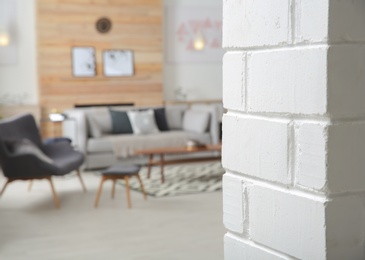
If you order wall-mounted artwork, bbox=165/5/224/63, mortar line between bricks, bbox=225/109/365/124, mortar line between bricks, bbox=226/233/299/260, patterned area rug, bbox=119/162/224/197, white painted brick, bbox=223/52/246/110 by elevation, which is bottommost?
patterned area rug, bbox=119/162/224/197

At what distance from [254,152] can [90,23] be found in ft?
29.8

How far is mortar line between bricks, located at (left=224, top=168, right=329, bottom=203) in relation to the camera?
84cm

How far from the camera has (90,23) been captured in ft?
32.0

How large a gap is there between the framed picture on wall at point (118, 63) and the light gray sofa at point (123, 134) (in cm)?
130

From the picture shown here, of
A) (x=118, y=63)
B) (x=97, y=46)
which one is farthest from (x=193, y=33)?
(x=97, y=46)

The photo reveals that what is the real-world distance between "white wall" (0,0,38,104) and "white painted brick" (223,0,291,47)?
882 cm

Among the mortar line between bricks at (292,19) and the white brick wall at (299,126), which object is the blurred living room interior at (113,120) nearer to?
the white brick wall at (299,126)

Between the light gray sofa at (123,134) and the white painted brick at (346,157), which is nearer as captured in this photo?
the white painted brick at (346,157)

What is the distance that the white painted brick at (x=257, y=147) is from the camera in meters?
0.89

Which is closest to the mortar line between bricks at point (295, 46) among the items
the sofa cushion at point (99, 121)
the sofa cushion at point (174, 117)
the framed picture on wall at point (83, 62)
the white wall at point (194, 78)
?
the sofa cushion at point (99, 121)

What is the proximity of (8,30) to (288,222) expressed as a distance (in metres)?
9.07

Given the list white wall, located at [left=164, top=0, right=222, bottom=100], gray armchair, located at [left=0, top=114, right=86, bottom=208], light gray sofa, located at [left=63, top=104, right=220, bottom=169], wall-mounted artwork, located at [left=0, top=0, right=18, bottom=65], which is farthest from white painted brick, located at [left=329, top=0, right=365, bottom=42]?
white wall, located at [left=164, top=0, right=222, bottom=100]

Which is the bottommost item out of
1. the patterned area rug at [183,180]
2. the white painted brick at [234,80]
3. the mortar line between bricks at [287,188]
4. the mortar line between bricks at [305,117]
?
the patterned area rug at [183,180]

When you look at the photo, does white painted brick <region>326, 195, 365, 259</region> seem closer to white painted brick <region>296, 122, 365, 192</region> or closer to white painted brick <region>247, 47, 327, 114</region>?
white painted brick <region>296, 122, 365, 192</region>
